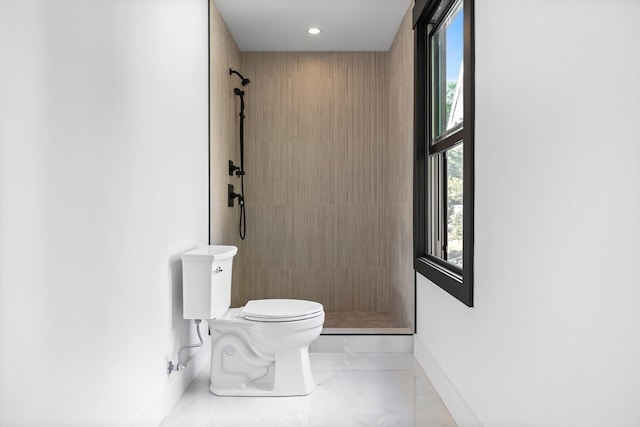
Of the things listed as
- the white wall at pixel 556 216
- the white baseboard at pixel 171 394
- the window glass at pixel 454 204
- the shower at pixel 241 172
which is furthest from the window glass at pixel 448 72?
the white baseboard at pixel 171 394

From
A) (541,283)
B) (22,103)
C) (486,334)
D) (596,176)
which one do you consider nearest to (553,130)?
(596,176)

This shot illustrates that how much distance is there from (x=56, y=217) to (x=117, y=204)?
40 cm

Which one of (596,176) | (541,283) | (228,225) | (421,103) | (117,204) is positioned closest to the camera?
(596,176)

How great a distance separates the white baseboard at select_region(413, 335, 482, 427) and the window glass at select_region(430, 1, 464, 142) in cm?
126

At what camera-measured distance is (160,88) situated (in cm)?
234

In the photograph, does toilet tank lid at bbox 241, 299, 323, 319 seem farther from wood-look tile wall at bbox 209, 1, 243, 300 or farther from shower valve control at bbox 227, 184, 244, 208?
shower valve control at bbox 227, 184, 244, 208

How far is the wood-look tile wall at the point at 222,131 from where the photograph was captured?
3.35 metres

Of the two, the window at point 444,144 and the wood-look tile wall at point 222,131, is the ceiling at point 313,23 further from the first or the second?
the window at point 444,144

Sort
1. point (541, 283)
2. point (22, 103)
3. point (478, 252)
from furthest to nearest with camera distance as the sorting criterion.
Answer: point (478, 252), point (541, 283), point (22, 103)

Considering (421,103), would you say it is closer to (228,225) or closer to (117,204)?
(228,225)

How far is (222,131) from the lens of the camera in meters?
3.65

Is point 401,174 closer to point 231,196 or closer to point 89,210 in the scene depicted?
point 231,196

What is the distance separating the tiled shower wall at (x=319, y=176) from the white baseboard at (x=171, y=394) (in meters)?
1.38

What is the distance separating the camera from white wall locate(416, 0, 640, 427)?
1.08 meters
